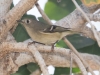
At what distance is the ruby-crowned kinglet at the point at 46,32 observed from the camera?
1.50m

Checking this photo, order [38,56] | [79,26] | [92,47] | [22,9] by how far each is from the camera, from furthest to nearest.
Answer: [92,47] < [79,26] < [22,9] < [38,56]

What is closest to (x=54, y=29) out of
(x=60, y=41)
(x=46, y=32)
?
(x=46, y=32)

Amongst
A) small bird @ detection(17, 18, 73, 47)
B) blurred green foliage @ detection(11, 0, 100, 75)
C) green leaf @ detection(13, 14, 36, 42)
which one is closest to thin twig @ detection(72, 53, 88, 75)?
small bird @ detection(17, 18, 73, 47)

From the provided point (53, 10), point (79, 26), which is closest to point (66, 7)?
point (53, 10)

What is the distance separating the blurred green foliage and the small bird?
126mm

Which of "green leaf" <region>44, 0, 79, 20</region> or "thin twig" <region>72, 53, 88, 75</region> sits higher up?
"green leaf" <region>44, 0, 79, 20</region>

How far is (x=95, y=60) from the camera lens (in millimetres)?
1454

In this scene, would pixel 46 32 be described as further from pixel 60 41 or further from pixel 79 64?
pixel 79 64

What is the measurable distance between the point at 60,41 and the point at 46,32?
8.8 inches

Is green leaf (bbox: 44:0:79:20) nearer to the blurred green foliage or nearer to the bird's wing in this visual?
the blurred green foliage

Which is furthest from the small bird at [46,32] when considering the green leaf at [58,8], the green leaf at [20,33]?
the green leaf at [58,8]

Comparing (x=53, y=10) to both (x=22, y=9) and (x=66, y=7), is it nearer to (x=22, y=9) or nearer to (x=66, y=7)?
(x=66, y=7)

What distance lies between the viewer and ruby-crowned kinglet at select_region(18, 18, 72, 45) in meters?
1.50

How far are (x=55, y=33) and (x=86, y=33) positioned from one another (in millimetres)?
144
